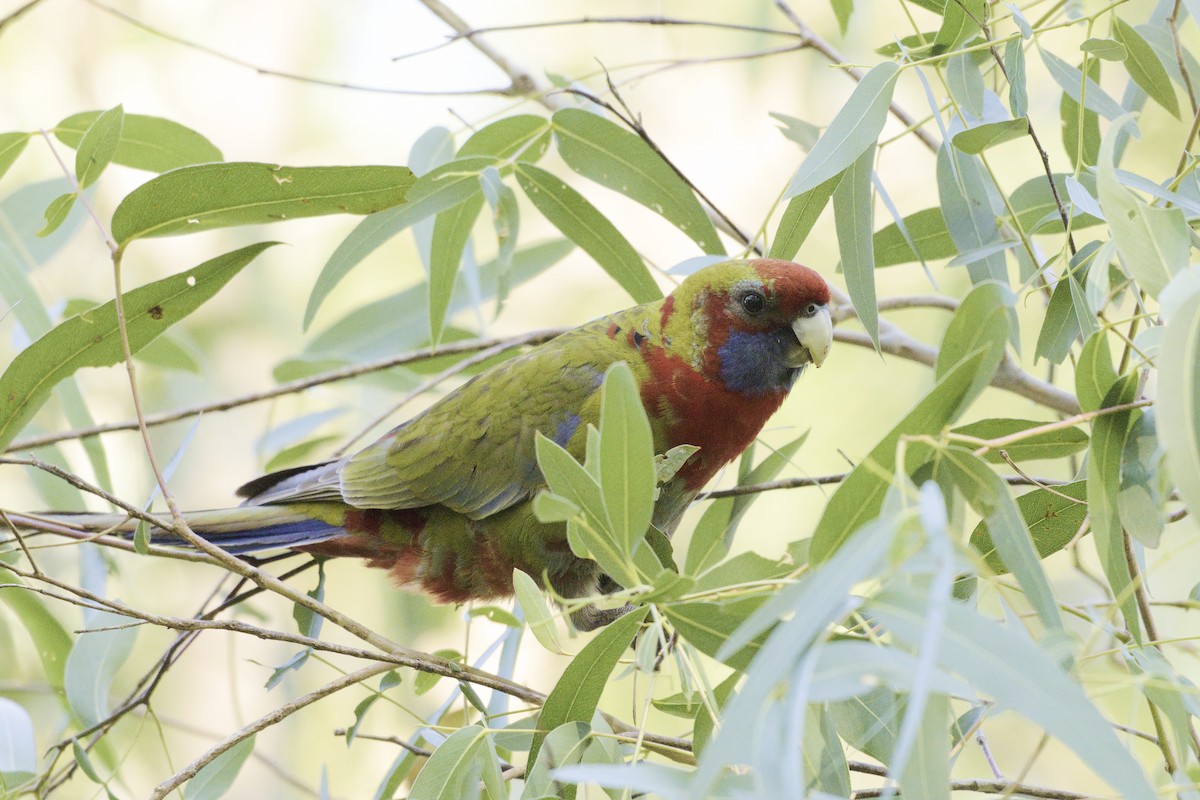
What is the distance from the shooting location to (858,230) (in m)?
1.56

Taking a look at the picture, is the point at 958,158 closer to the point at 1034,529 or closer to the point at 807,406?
the point at 1034,529

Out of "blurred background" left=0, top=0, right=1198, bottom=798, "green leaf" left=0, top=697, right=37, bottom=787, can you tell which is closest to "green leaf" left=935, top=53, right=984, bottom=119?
"green leaf" left=0, top=697, right=37, bottom=787

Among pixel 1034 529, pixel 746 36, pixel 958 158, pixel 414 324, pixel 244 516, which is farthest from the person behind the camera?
pixel 746 36

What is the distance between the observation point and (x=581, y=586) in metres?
2.21

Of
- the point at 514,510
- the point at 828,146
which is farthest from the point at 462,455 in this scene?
the point at 828,146

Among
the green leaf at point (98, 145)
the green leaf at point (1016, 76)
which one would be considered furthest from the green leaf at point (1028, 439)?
the green leaf at point (98, 145)

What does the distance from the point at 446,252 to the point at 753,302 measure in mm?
618

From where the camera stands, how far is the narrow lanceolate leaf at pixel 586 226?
77.7 inches

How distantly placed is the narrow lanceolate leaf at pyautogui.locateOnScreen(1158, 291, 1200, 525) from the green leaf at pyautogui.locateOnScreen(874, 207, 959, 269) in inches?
38.8

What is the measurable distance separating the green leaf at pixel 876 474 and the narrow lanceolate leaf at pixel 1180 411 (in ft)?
0.59

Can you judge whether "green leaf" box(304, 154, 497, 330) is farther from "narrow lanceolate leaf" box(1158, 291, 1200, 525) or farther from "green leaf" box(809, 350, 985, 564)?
"narrow lanceolate leaf" box(1158, 291, 1200, 525)

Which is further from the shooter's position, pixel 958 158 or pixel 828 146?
pixel 958 158

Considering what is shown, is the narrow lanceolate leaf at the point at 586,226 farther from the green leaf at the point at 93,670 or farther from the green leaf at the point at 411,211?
the green leaf at the point at 93,670

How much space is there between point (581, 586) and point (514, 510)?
22cm
